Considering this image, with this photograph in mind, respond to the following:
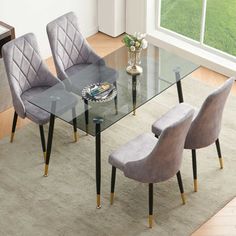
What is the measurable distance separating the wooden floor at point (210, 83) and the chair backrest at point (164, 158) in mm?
553

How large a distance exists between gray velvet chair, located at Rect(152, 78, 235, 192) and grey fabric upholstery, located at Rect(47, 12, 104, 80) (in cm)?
114

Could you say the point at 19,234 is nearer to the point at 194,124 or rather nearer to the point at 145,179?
the point at 145,179

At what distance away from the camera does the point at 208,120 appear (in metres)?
5.22

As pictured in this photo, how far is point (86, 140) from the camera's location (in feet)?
20.3

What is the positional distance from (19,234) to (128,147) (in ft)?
3.62

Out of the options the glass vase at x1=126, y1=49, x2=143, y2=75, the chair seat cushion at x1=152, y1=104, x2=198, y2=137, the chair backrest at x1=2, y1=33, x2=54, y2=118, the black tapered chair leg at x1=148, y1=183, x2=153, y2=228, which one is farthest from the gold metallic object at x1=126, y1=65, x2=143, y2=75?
the black tapered chair leg at x1=148, y1=183, x2=153, y2=228

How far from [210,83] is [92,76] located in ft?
5.74

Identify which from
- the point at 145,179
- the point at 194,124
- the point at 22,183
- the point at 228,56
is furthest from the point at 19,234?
the point at 228,56

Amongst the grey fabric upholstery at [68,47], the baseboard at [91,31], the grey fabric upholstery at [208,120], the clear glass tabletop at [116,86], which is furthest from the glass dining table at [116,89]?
the baseboard at [91,31]

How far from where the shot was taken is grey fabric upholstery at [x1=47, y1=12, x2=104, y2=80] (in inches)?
242

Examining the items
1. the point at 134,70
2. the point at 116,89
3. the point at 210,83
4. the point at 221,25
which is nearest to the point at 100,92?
the point at 116,89

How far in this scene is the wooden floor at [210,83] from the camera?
5.25m

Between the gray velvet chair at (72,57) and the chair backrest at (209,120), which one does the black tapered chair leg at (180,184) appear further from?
the gray velvet chair at (72,57)

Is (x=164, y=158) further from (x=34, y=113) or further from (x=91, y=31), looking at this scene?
(x=91, y=31)
